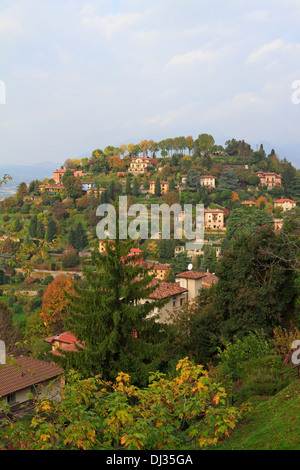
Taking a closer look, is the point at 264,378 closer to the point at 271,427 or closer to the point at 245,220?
the point at 271,427

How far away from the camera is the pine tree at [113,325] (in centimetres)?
877

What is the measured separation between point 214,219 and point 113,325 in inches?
2155

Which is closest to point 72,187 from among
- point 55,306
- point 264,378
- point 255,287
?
point 55,306

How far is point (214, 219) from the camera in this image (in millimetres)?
62531

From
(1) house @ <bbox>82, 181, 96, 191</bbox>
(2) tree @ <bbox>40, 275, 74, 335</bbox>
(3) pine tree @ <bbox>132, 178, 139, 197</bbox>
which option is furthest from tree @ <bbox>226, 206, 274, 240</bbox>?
(1) house @ <bbox>82, 181, 96, 191</bbox>

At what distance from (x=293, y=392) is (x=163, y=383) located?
297 centimetres

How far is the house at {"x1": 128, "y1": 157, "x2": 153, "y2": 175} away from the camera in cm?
8975

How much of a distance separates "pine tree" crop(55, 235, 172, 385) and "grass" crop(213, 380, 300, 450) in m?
3.28

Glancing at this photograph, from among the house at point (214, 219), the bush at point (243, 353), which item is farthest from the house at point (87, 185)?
the bush at point (243, 353)

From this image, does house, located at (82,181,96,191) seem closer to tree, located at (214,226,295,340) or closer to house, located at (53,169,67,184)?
house, located at (53,169,67,184)

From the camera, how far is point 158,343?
976 cm

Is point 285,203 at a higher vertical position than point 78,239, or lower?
higher

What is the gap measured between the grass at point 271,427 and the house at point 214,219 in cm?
5632

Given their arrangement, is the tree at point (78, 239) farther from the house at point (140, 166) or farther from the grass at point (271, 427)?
the grass at point (271, 427)
